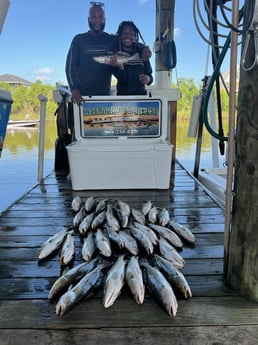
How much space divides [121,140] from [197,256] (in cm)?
191

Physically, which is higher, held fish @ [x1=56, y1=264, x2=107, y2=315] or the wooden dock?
held fish @ [x1=56, y1=264, x2=107, y2=315]

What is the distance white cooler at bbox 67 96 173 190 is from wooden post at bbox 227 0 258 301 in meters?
1.81

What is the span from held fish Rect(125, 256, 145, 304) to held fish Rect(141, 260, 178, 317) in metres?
0.04

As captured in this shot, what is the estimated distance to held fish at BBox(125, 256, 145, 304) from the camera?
1.32 metres

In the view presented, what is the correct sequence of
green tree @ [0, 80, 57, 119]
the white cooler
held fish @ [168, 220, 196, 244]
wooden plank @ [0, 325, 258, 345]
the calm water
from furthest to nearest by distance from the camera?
green tree @ [0, 80, 57, 119], the calm water, the white cooler, held fish @ [168, 220, 196, 244], wooden plank @ [0, 325, 258, 345]

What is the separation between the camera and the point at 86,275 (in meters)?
1.45

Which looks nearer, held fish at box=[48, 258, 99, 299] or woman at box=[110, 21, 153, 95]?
held fish at box=[48, 258, 99, 299]

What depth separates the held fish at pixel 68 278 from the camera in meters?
1.38

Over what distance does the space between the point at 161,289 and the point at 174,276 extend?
0.41ft

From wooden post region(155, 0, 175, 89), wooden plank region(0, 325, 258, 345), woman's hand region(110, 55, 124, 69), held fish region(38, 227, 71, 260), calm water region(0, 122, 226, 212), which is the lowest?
calm water region(0, 122, 226, 212)

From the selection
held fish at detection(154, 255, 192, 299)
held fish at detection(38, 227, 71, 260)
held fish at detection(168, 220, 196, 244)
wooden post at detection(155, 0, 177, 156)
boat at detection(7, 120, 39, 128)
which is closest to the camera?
held fish at detection(154, 255, 192, 299)

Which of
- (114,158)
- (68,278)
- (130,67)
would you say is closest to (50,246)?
(68,278)

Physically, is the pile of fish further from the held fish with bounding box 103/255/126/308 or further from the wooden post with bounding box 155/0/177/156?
the wooden post with bounding box 155/0/177/156

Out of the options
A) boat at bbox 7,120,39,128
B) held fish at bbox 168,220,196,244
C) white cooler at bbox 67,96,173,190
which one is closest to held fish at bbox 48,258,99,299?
held fish at bbox 168,220,196,244
